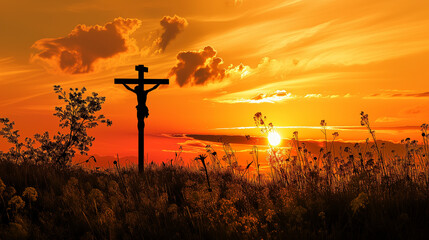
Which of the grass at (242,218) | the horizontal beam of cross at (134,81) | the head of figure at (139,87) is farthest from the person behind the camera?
the horizontal beam of cross at (134,81)

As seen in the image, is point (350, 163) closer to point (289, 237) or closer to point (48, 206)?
point (289, 237)

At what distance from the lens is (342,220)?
5.31 m

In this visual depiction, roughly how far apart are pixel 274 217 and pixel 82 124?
9927mm

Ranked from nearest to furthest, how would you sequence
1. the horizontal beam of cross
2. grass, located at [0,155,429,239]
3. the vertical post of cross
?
grass, located at [0,155,429,239], the vertical post of cross, the horizontal beam of cross

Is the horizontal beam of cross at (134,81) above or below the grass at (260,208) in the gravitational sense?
above

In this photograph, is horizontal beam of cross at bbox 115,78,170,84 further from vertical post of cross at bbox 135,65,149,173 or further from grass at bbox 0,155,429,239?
grass at bbox 0,155,429,239

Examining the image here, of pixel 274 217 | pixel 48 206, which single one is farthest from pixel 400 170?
pixel 48 206

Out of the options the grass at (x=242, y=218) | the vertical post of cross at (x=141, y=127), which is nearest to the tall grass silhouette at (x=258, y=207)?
the grass at (x=242, y=218)

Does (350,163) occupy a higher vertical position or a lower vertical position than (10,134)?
lower

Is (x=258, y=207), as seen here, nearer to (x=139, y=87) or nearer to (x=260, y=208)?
(x=260, y=208)

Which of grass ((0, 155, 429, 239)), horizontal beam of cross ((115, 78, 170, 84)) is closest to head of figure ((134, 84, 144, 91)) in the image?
horizontal beam of cross ((115, 78, 170, 84))

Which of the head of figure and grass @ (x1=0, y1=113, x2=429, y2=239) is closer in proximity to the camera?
grass @ (x1=0, y1=113, x2=429, y2=239)

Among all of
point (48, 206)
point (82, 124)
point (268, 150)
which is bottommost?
point (48, 206)

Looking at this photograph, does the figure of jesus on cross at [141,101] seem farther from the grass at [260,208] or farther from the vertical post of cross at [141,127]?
the grass at [260,208]
